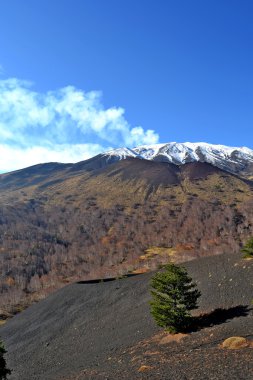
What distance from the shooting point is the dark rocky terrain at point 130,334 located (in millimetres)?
22984

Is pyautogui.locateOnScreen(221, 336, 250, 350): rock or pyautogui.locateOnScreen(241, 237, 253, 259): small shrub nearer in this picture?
pyautogui.locateOnScreen(221, 336, 250, 350): rock

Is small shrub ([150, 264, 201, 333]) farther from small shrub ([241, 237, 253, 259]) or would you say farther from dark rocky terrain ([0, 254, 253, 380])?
small shrub ([241, 237, 253, 259])

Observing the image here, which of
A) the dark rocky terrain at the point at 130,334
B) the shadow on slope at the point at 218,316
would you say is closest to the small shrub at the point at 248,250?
the dark rocky terrain at the point at 130,334

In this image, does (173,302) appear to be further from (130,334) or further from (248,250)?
(248,250)

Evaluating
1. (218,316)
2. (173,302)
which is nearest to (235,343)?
(173,302)

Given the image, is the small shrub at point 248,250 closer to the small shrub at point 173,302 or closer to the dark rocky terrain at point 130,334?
the dark rocky terrain at point 130,334

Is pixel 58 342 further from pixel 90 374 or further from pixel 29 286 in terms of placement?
pixel 29 286

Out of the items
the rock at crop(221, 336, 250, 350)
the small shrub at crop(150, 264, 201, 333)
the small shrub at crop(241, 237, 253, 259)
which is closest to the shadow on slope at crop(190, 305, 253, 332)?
the small shrub at crop(150, 264, 201, 333)

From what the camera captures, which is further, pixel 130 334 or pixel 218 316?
pixel 130 334

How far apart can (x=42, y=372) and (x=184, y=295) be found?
54.1 feet

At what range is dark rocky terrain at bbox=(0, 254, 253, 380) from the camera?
22984mm

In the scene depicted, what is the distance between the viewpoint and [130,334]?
37031 millimetres

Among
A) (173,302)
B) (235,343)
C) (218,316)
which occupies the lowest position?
(218,316)

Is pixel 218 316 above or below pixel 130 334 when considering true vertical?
above
